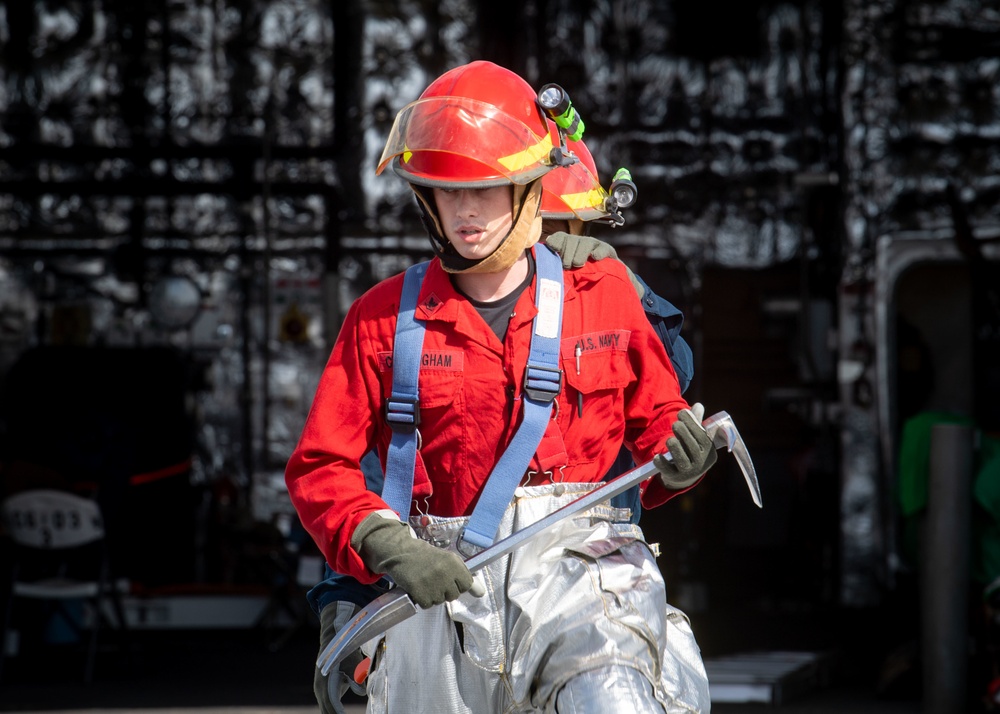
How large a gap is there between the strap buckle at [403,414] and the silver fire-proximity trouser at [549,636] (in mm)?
182

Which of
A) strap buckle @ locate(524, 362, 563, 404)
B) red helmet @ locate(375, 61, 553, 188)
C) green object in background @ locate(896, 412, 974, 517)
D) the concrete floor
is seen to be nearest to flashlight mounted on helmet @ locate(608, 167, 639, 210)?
red helmet @ locate(375, 61, 553, 188)

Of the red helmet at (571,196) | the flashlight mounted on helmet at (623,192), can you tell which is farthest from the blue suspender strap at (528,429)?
the red helmet at (571,196)

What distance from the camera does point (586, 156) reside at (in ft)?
13.9

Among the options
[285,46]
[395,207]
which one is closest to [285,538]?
[395,207]

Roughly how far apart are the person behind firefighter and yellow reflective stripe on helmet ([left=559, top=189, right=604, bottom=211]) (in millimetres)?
928

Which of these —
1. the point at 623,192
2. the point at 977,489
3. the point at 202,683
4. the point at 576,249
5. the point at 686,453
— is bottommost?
the point at 202,683

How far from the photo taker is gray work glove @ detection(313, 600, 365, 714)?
2.99 meters

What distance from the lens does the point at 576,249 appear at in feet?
10.3

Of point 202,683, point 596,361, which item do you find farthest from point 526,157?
point 202,683

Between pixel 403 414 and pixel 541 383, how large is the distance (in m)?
0.26

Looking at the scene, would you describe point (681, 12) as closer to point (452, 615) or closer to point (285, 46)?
point (285, 46)

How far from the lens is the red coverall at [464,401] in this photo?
288 centimetres

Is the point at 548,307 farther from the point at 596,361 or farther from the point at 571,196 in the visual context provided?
the point at 571,196

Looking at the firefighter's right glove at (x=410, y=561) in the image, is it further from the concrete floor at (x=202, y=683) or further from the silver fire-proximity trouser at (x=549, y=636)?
the concrete floor at (x=202, y=683)
